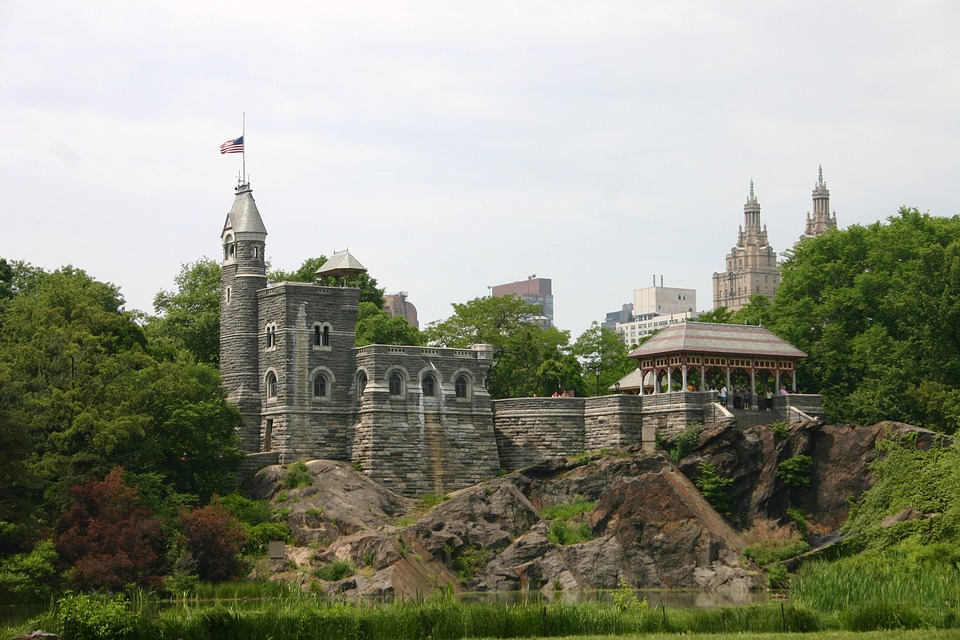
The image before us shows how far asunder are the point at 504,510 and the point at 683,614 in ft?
78.4

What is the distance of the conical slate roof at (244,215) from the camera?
71000 millimetres

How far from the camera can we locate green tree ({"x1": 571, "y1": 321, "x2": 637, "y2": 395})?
97688 millimetres

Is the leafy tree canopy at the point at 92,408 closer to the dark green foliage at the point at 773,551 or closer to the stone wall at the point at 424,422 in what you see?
the stone wall at the point at 424,422

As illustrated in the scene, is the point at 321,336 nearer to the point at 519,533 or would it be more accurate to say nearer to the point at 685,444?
the point at 519,533

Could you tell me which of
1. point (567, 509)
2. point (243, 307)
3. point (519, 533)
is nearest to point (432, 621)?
point (519, 533)

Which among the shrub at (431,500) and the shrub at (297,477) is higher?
the shrub at (297,477)

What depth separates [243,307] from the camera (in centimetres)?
7069

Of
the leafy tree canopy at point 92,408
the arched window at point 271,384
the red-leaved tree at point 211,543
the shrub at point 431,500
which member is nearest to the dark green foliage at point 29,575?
the leafy tree canopy at point 92,408

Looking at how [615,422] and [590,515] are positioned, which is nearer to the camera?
[590,515]

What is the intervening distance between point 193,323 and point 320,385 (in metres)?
15.8

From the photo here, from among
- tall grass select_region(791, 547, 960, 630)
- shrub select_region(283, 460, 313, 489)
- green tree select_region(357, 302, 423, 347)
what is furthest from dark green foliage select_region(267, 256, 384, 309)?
tall grass select_region(791, 547, 960, 630)

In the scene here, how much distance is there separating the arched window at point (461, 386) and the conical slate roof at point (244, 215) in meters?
11.0

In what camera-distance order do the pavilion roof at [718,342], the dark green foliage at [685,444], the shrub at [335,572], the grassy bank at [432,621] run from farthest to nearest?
1. the pavilion roof at [718,342]
2. the dark green foliage at [685,444]
3. the shrub at [335,572]
4. the grassy bank at [432,621]

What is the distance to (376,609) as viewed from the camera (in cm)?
4100
